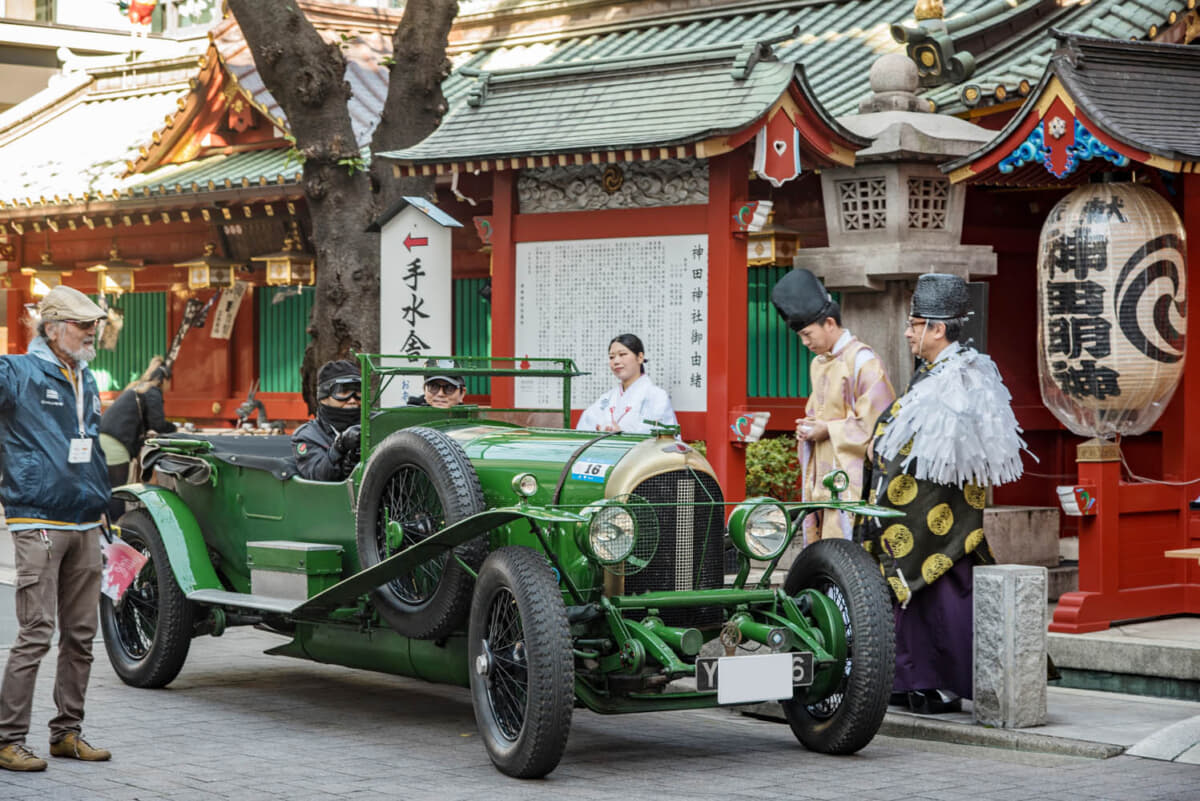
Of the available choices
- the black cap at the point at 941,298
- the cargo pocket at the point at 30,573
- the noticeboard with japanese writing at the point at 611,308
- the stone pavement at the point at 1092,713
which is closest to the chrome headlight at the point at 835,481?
the black cap at the point at 941,298

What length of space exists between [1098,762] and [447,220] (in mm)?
6022

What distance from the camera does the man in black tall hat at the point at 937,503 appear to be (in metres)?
7.83

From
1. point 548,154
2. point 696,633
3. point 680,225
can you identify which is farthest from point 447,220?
point 696,633

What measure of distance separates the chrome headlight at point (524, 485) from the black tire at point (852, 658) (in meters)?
1.27

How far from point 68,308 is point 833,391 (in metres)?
4.01

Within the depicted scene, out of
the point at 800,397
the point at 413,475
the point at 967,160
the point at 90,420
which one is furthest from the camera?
the point at 800,397

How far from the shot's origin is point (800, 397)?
1323 centimetres

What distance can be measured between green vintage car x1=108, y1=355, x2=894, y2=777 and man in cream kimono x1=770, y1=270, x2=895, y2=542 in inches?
44.9

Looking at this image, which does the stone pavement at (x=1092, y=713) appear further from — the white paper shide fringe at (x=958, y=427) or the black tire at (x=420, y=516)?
the white paper shide fringe at (x=958, y=427)

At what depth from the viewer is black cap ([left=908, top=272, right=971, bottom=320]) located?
7992mm

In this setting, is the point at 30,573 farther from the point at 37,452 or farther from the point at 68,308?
the point at 68,308

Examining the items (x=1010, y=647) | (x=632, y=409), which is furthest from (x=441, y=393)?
(x=1010, y=647)

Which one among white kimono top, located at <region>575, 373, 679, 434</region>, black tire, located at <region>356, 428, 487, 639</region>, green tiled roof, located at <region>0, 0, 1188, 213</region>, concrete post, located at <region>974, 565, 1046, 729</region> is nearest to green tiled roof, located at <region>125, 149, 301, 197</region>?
green tiled roof, located at <region>0, 0, 1188, 213</region>

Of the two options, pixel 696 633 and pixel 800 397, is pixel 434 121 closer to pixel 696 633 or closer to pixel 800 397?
pixel 800 397
